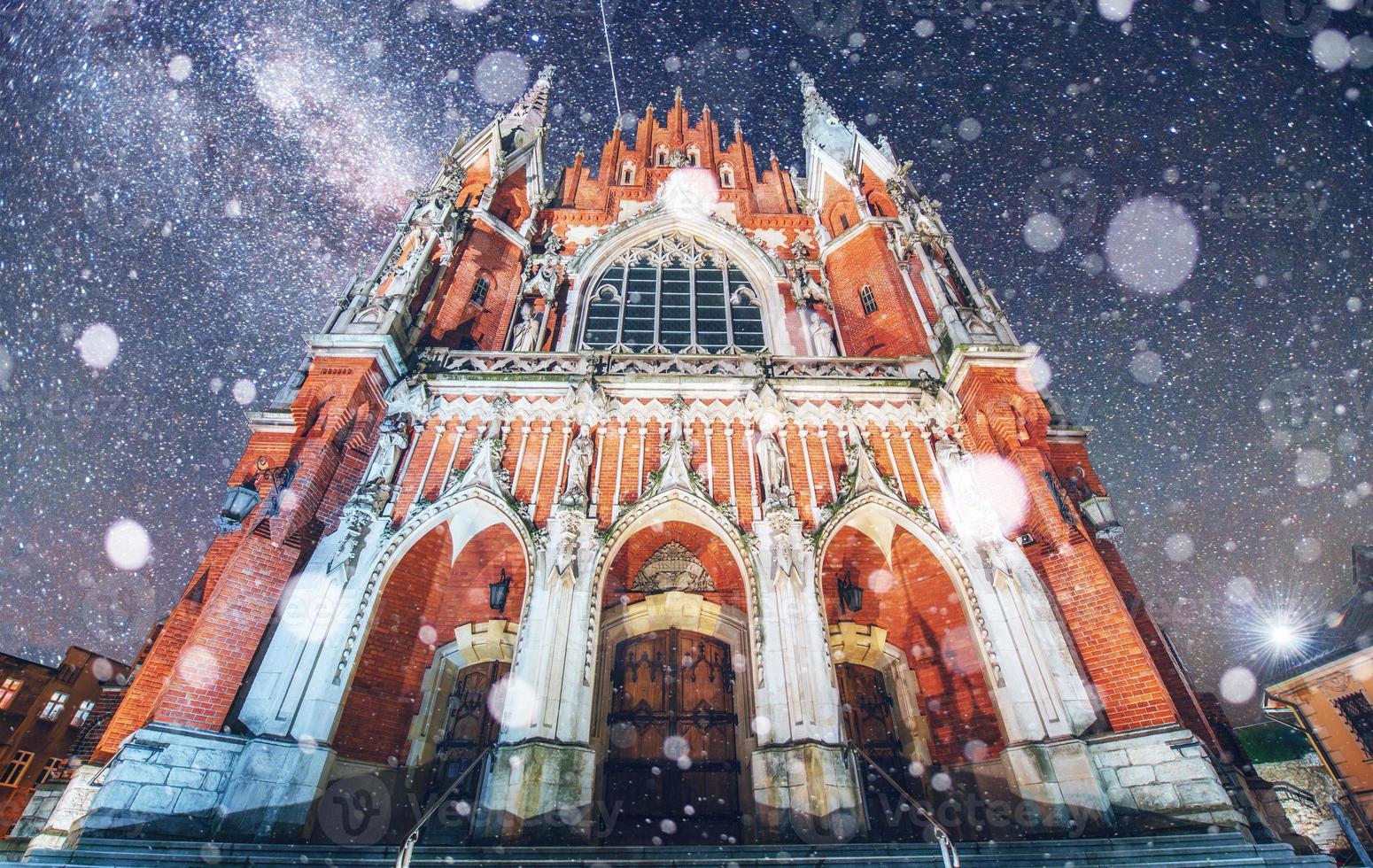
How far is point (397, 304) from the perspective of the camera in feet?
38.2

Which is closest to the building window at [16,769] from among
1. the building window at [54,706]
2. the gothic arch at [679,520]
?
the building window at [54,706]

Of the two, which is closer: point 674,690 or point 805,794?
point 805,794

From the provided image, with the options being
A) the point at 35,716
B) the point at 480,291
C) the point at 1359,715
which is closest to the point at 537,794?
the point at 480,291

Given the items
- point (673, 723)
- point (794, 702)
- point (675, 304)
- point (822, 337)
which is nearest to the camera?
point (794, 702)

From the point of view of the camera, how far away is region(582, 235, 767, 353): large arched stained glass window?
15.5 meters

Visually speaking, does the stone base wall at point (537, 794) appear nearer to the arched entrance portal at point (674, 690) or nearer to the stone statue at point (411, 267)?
the arched entrance portal at point (674, 690)

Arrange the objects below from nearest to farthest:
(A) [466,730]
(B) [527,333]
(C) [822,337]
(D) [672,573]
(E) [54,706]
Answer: (A) [466,730] < (D) [672,573] < (C) [822,337] < (B) [527,333] < (E) [54,706]

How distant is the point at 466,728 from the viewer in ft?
31.0

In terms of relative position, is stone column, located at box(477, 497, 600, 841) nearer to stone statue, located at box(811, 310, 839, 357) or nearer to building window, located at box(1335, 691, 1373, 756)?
stone statue, located at box(811, 310, 839, 357)

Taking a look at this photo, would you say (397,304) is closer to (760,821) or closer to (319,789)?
(319,789)

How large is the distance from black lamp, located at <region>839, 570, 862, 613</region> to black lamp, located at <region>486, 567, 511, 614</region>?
560 cm

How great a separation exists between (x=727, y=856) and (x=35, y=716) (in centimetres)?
4713

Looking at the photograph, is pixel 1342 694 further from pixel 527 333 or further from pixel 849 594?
pixel 527 333

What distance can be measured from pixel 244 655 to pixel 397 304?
6636mm
